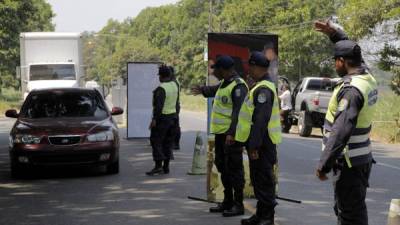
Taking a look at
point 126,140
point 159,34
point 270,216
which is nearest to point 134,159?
point 126,140

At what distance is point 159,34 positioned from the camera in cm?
10175

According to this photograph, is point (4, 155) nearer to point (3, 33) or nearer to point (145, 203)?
point (145, 203)

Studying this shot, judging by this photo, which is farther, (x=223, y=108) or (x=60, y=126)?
(x=60, y=126)

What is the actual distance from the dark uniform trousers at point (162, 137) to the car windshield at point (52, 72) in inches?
613

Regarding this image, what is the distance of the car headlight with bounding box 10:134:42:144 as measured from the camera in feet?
35.4

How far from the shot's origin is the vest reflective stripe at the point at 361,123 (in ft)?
16.6

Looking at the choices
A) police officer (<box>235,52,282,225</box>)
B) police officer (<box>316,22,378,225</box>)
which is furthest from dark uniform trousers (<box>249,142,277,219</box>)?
police officer (<box>316,22,378,225</box>)

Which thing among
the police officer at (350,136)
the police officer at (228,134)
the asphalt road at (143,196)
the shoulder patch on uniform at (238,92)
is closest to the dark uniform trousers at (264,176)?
the asphalt road at (143,196)

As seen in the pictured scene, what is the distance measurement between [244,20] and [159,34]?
59321 millimetres

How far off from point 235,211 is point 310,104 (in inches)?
562

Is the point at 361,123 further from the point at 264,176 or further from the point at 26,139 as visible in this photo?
the point at 26,139

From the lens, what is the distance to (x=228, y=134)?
7.85 meters

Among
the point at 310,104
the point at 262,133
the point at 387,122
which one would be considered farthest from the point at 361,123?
the point at 387,122

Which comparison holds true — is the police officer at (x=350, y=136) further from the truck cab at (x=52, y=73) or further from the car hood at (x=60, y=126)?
the truck cab at (x=52, y=73)
